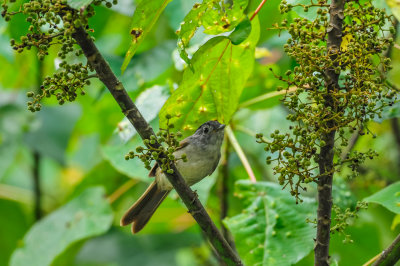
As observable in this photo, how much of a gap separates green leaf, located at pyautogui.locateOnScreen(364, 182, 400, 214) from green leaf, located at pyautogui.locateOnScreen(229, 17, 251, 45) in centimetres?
106

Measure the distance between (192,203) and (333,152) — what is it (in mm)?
508

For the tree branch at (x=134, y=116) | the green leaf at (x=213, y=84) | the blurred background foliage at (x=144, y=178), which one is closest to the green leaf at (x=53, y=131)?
the blurred background foliage at (x=144, y=178)

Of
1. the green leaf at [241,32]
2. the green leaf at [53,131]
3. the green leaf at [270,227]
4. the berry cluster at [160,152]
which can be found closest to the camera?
the berry cluster at [160,152]

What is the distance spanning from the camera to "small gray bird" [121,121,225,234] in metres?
3.45

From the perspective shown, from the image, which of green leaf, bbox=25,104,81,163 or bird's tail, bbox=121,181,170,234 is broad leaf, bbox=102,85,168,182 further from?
green leaf, bbox=25,104,81,163

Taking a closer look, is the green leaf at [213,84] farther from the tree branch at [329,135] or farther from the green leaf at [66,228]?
the green leaf at [66,228]

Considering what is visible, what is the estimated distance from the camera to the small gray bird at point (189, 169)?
3447 millimetres

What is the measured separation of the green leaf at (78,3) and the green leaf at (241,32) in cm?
58

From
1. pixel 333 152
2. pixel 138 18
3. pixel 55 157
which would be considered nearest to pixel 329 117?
pixel 333 152

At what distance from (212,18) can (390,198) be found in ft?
3.82

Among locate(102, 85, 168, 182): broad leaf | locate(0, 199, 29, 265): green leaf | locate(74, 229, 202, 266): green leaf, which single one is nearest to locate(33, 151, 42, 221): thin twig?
locate(0, 199, 29, 265): green leaf

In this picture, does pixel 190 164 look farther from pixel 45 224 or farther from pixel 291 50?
pixel 291 50

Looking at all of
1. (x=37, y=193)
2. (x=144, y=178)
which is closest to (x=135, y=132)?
(x=144, y=178)

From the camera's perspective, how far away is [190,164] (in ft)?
11.6
